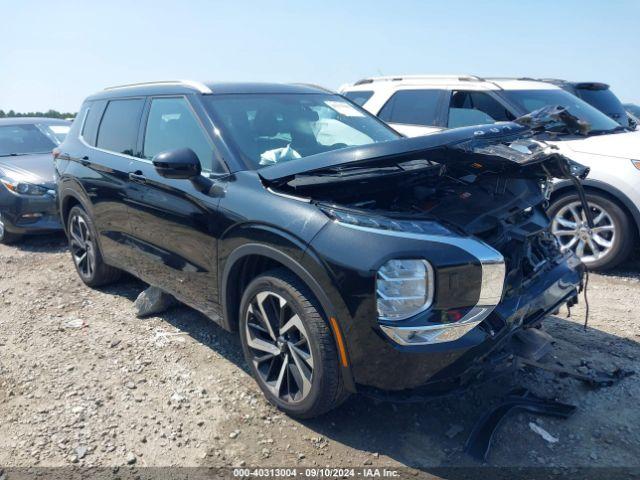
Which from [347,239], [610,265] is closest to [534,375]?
[347,239]

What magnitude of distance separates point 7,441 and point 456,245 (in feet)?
8.66

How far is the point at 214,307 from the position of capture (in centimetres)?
350

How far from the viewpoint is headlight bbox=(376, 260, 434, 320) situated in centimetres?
249

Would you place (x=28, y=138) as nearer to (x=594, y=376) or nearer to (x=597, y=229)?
(x=597, y=229)

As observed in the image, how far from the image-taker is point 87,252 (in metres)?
5.26

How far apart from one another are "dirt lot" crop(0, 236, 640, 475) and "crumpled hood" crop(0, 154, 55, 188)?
10.8 feet

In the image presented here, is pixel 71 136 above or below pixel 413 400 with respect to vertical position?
above

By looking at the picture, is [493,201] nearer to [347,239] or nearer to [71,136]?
[347,239]

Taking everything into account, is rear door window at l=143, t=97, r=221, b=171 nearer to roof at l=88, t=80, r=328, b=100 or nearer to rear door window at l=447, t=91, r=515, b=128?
roof at l=88, t=80, r=328, b=100

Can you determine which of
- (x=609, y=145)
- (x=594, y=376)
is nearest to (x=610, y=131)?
(x=609, y=145)

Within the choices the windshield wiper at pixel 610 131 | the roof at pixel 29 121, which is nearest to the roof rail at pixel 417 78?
the windshield wiper at pixel 610 131

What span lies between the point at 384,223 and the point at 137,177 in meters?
2.18

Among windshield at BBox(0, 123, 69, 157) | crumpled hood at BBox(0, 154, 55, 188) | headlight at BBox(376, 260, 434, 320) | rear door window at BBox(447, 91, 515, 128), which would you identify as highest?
rear door window at BBox(447, 91, 515, 128)

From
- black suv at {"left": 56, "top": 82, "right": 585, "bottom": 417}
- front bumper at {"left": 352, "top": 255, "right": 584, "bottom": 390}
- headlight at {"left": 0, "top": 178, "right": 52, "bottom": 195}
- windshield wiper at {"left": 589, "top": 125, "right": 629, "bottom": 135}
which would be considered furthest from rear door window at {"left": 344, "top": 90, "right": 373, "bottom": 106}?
front bumper at {"left": 352, "top": 255, "right": 584, "bottom": 390}
